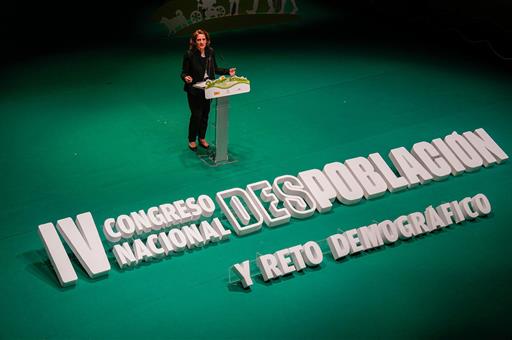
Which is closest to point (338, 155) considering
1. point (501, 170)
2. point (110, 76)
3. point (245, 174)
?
point (245, 174)

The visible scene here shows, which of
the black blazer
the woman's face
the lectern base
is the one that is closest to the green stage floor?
the lectern base

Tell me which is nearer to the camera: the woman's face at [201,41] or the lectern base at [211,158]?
the woman's face at [201,41]

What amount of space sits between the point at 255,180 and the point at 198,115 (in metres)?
1.09

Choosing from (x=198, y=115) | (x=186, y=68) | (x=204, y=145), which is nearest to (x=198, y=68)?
(x=186, y=68)

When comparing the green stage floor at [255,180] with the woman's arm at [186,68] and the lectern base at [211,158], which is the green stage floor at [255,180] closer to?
the lectern base at [211,158]

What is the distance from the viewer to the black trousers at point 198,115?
939 cm

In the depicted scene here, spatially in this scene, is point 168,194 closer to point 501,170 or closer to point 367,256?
point 367,256

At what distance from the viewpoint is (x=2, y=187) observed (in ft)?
28.8

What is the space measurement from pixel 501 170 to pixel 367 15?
19.0 ft

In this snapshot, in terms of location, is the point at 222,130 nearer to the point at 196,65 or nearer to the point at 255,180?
the point at 255,180

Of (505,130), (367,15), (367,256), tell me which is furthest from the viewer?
(367,15)

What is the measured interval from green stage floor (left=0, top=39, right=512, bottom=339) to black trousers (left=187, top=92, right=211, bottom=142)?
0.28 metres

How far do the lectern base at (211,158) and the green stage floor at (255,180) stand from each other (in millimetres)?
82

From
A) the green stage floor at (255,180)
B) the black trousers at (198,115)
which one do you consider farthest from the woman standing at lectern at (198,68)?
the green stage floor at (255,180)
